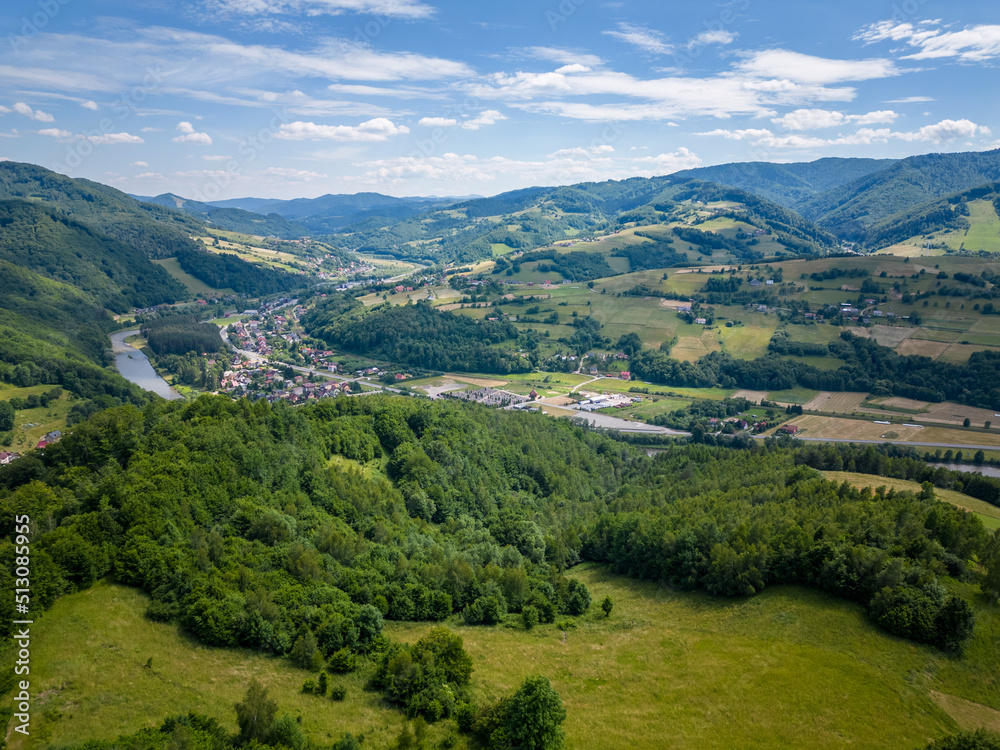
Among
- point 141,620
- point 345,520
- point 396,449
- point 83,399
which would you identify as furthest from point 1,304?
point 141,620

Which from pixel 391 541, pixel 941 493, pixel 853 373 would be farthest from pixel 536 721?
pixel 853 373

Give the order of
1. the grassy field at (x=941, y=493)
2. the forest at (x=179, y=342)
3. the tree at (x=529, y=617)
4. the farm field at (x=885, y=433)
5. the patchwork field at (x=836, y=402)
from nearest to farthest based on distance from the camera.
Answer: the tree at (x=529, y=617) < the grassy field at (x=941, y=493) < the farm field at (x=885, y=433) < the patchwork field at (x=836, y=402) < the forest at (x=179, y=342)

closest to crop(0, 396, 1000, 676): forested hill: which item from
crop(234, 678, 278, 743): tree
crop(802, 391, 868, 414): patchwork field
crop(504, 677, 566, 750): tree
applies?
crop(504, 677, 566, 750): tree

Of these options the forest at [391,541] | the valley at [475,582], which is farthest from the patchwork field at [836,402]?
the forest at [391,541]

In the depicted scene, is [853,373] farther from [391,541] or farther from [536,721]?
[536,721]

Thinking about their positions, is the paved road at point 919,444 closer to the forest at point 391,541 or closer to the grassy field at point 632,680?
the forest at point 391,541

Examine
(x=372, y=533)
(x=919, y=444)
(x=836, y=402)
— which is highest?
(x=372, y=533)

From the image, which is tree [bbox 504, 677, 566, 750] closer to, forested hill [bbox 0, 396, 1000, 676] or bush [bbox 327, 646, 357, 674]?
forested hill [bbox 0, 396, 1000, 676]
